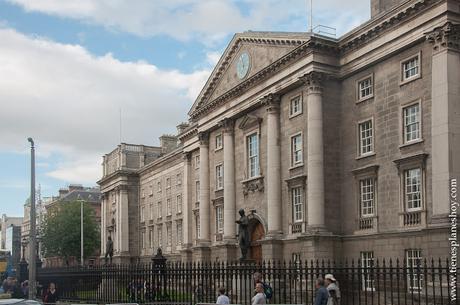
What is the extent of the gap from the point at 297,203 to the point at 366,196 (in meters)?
5.12

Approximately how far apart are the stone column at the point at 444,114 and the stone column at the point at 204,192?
76.0ft

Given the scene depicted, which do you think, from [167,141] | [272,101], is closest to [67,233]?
[167,141]

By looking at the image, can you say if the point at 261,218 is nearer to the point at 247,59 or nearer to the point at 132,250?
the point at 247,59

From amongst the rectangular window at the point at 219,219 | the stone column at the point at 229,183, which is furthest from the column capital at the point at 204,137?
the rectangular window at the point at 219,219

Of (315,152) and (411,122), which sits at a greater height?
(411,122)

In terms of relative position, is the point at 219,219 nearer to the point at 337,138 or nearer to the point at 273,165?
the point at 273,165

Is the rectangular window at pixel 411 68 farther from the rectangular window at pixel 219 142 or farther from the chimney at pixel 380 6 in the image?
the rectangular window at pixel 219 142

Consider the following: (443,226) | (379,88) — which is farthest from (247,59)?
(443,226)

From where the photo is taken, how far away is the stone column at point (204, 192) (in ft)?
156

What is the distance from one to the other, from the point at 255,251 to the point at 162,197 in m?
29.7

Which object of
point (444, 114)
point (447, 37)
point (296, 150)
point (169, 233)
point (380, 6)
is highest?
point (380, 6)

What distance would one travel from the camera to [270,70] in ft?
127

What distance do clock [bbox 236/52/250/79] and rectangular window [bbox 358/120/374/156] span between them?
36.2ft

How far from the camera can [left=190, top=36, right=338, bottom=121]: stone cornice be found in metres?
35.0
